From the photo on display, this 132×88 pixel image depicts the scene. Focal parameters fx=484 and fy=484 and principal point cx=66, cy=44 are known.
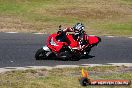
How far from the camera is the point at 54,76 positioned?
14562mm

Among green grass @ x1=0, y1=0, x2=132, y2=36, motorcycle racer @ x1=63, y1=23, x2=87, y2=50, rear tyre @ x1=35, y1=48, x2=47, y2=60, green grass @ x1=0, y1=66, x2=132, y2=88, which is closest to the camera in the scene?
green grass @ x1=0, y1=66, x2=132, y2=88

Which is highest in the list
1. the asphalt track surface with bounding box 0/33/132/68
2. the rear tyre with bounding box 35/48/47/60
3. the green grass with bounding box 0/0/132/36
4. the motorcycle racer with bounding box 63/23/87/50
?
the motorcycle racer with bounding box 63/23/87/50

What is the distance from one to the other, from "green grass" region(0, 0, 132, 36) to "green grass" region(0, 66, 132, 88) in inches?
372

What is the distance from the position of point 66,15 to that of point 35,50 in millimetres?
12284

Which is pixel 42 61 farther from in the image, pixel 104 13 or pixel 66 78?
pixel 104 13

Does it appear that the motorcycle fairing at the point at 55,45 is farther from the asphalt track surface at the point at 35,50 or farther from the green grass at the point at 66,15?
the green grass at the point at 66,15

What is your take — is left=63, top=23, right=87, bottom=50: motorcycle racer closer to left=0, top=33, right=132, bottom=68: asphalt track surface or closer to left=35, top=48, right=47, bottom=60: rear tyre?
left=0, top=33, right=132, bottom=68: asphalt track surface

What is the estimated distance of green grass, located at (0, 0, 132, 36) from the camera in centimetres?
2675

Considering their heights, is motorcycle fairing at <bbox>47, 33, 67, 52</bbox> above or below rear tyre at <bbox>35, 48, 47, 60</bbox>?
above

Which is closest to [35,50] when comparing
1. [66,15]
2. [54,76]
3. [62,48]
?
[62,48]

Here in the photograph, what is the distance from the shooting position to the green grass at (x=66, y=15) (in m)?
26.8

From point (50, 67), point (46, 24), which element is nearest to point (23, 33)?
point (46, 24)

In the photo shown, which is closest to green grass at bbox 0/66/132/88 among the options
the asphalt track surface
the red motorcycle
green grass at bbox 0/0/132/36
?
the asphalt track surface

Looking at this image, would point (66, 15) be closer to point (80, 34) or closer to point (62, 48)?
point (80, 34)
